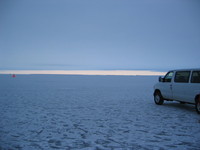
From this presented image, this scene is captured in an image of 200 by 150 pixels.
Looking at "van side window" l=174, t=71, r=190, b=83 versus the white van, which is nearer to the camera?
the white van

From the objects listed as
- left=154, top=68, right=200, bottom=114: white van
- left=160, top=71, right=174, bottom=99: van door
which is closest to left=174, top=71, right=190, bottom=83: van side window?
left=154, top=68, right=200, bottom=114: white van

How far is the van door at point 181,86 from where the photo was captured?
9117mm

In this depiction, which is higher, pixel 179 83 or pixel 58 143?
pixel 179 83

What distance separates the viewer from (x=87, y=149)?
4.60 meters

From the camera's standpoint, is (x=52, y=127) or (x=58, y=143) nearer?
(x=58, y=143)

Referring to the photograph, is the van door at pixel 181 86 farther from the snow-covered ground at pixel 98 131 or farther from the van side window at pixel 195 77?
the snow-covered ground at pixel 98 131

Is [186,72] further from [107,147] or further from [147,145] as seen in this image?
[107,147]

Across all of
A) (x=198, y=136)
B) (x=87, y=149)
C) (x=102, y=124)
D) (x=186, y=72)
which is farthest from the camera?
(x=186, y=72)

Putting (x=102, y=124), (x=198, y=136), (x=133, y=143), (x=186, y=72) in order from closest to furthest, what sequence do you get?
(x=133, y=143) < (x=198, y=136) < (x=102, y=124) < (x=186, y=72)

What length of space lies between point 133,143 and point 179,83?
18.5 feet

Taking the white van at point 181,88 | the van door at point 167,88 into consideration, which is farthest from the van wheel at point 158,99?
the van door at point 167,88

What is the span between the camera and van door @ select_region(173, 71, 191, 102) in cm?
912

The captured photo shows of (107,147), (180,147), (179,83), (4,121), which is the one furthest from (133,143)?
(179,83)

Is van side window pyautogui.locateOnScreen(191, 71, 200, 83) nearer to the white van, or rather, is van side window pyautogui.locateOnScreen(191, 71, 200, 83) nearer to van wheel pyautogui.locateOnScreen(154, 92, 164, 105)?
the white van
